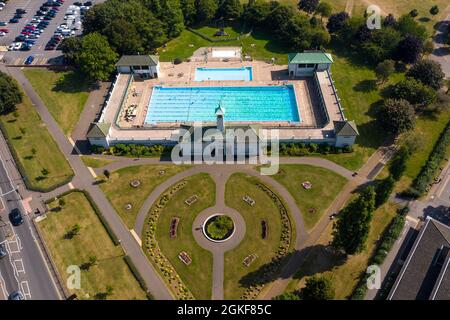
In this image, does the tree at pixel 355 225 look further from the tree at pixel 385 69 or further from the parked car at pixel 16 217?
the parked car at pixel 16 217

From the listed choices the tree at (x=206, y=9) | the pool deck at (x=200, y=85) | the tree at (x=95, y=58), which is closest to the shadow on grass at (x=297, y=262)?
the pool deck at (x=200, y=85)

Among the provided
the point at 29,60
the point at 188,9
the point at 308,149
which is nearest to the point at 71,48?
the point at 29,60

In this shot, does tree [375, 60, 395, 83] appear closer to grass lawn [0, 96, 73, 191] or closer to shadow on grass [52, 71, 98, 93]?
shadow on grass [52, 71, 98, 93]

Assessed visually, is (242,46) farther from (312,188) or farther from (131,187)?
→ (131,187)

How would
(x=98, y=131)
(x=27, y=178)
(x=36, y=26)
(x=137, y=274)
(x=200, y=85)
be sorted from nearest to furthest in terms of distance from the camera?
(x=137, y=274)
(x=27, y=178)
(x=98, y=131)
(x=200, y=85)
(x=36, y=26)

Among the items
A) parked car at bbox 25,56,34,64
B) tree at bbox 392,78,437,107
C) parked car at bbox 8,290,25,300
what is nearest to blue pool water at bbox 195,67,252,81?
tree at bbox 392,78,437,107

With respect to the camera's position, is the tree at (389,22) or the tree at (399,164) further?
the tree at (389,22)

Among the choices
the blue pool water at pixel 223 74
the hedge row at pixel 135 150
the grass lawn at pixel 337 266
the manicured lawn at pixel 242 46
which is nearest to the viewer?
the grass lawn at pixel 337 266
